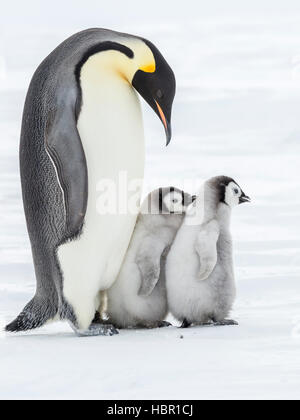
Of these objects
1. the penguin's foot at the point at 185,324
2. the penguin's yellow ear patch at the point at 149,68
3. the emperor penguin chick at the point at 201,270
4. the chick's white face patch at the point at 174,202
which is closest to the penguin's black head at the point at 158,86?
the penguin's yellow ear patch at the point at 149,68

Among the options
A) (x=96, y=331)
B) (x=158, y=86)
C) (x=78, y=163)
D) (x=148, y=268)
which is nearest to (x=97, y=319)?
(x=96, y=331)

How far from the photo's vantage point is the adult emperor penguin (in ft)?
10.6

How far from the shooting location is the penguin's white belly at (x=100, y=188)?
329 centimetres

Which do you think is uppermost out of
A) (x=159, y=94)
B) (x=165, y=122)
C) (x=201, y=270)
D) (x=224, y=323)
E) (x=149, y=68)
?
(x=149, y=68)

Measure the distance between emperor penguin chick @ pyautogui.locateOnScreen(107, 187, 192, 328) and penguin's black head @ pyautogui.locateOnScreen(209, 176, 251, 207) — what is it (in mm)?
151

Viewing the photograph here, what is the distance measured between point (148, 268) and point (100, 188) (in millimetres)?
344

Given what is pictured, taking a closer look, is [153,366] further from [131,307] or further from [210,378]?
[131,307]

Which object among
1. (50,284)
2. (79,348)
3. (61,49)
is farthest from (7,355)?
(61,49)

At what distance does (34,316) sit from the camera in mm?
3443

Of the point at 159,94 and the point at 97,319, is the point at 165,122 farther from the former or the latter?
the point at 97,319

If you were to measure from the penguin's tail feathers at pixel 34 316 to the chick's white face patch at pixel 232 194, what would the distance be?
79 cm

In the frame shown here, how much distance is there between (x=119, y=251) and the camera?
341 cm

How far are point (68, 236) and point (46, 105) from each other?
48 cm

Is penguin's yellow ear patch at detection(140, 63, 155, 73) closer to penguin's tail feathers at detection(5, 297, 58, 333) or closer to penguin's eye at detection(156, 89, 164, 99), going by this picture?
penguin's eye at detection(156, 89, 164, 99)
